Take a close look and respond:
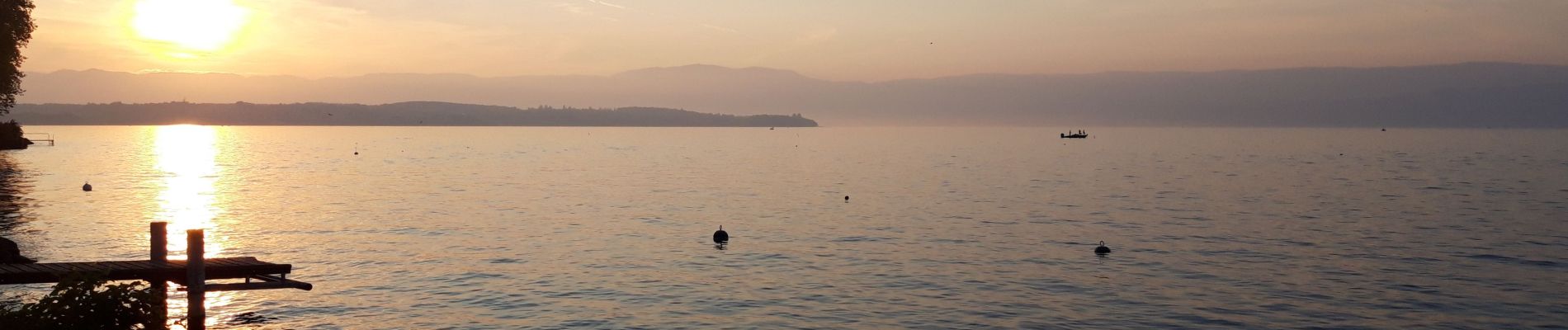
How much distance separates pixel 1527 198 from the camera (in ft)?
254

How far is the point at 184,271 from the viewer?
26078mm

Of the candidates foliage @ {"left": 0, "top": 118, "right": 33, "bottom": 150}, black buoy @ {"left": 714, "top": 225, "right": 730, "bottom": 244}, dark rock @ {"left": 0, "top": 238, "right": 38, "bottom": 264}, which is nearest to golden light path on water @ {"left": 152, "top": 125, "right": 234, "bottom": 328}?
dark rock @ {"left": 0, "top": 238, "right": 38, "bottom": 264}

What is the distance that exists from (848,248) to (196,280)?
24.6 m

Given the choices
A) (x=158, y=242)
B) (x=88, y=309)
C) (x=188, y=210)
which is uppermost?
(x=158, y=242)

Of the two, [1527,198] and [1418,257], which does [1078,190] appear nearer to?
[1527,198]

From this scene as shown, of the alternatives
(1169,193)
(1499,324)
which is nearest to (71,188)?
(1169,193)

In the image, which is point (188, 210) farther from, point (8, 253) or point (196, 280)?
point (196, 280)

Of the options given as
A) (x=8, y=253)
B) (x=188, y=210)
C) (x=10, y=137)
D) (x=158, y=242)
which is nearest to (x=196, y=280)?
(x=158, y=242)

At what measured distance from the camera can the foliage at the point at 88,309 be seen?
1962 centimetres

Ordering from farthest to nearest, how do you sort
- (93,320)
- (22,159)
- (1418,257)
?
(22,159)
(1418,257)
(93,320)

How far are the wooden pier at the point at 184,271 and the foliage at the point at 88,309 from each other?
348cm

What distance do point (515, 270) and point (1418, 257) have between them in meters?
32.8

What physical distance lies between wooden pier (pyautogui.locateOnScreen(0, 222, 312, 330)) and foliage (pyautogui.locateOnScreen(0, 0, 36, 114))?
265 feet

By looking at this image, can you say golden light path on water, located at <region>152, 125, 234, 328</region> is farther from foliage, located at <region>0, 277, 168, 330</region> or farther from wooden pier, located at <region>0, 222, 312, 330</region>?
foliage, located at <region>0, 277, 168, 330</region>
